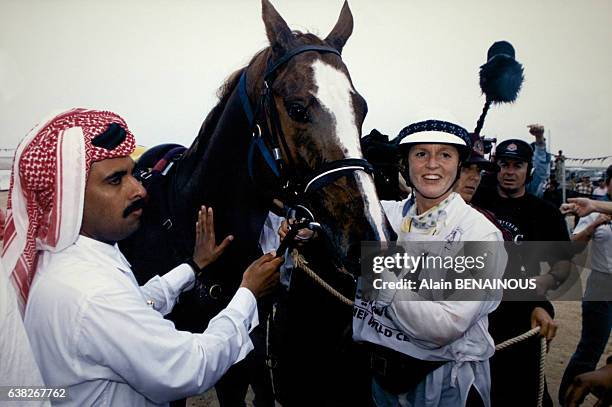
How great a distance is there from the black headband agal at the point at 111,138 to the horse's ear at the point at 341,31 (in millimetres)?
1352

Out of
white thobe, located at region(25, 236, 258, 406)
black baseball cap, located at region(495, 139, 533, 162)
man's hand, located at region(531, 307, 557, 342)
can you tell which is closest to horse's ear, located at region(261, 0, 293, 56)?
white thobe, located at region(25, 236, 258, 406)

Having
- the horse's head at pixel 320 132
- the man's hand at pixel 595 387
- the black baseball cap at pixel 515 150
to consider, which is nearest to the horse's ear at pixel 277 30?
Answer: the horse's head at pixel 320 132

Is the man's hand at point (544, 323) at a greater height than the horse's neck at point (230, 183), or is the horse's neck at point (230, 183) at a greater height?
the horse's neck at point (230, 183)

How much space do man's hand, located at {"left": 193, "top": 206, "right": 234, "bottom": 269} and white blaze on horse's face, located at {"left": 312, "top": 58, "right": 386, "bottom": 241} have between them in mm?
863

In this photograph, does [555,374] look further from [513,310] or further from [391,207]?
[391,207]

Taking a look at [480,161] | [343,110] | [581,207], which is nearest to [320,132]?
[343,110]

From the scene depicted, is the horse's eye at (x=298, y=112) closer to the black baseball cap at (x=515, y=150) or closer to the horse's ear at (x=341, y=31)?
the horse's ear at (x=341, y=31)

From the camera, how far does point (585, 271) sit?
891 cm

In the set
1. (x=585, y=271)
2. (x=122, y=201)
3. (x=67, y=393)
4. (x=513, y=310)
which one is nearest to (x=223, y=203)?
(x=122, y=201)

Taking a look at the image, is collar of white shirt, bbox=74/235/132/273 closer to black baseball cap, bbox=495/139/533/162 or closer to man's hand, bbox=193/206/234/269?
man's hand, bbox=193/206/234/269

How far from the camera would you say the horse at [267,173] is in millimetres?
1730

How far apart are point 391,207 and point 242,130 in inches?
41.0

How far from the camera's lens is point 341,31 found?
2.35 m

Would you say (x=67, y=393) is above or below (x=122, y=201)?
below
